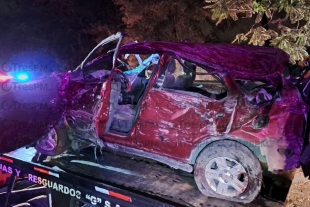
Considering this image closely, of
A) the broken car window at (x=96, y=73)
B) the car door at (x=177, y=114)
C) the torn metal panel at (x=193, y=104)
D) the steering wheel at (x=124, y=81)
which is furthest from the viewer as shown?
the steering wheel at (x=124, y=81)

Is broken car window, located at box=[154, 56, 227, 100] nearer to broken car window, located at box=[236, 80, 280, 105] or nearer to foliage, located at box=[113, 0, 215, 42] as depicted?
broken car window, located at box=[236, 80, 280, 105]

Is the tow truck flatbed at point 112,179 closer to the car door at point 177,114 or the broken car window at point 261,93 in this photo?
the car door at point 177,114

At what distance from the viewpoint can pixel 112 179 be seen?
3.98 m

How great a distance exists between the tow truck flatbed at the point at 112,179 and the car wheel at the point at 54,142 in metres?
0.09

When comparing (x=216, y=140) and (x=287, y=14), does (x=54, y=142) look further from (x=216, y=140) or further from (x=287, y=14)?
(x=287, y=14)

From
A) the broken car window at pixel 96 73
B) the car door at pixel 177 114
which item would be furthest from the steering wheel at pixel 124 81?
the car door at pixel 177 114

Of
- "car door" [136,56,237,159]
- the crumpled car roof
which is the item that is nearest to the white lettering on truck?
"car door" [136,56,237,159]

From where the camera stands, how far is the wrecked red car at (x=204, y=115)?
337 cm

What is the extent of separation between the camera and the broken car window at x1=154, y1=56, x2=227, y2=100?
3842mm

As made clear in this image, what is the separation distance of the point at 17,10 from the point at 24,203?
11.1 meters

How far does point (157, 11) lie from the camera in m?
9.22

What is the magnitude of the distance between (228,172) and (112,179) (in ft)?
4.28

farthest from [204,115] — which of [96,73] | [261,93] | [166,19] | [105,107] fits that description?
[166,19]

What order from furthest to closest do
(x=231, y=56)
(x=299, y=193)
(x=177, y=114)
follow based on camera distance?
(x=299, y=193), (x=231, y=56), (x=177, y=114)
